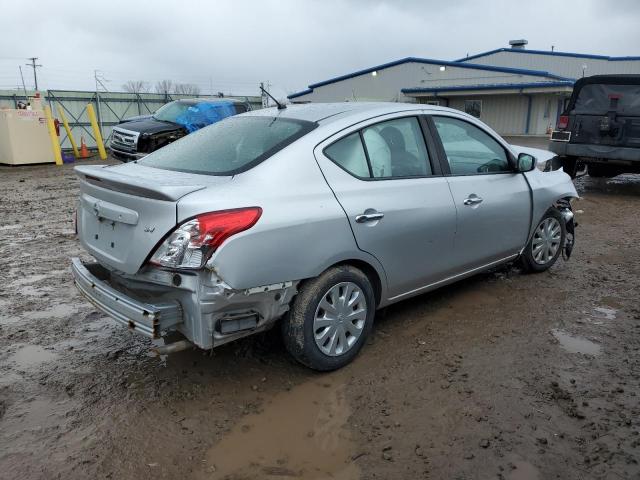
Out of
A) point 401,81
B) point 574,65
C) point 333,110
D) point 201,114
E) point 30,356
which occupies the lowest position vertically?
point 30,356

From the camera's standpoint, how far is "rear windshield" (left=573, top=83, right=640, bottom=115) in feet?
30.8

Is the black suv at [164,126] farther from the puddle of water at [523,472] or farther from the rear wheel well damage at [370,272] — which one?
the puddle of water at [523,472]

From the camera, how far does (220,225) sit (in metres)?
2.81

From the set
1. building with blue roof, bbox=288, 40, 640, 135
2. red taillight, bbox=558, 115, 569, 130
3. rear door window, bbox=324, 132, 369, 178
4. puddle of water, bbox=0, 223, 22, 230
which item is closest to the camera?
rear door window, bbox=324, 132, 369, 178

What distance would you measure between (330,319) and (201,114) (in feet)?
37.9

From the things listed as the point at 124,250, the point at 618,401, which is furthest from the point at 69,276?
the point at 618,401

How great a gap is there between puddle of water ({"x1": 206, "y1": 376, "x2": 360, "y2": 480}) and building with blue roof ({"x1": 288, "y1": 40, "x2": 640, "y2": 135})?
24.8 metres

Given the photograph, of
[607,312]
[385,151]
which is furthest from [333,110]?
[607,312]

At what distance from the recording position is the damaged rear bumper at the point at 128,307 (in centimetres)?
285

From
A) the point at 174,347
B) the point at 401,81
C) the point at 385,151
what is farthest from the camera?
the point at 401,81

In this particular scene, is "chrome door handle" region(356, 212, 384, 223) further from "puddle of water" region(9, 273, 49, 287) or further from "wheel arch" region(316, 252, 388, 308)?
"puddle of water" region(9, 273, 49, 287)

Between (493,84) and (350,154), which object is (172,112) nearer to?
(350,154)

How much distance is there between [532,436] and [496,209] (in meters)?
2.06

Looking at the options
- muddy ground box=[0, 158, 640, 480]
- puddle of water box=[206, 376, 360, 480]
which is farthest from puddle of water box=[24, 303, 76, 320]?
puddle of water box=[206, 376, 360, 480]
